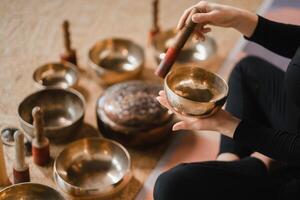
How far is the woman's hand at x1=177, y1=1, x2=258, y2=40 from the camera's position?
137cm

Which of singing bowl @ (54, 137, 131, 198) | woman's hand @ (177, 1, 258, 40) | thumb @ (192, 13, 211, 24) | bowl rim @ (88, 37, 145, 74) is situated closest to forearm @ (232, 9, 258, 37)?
woman's hand @ (177, 1, 258, 40)

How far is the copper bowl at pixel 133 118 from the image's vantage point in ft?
5.58

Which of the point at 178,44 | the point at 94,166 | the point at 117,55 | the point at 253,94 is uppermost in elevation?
the point at 178,44

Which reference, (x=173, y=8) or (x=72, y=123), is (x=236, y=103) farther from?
(x=173, y=8)

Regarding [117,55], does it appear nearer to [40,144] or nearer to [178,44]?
[40,144]

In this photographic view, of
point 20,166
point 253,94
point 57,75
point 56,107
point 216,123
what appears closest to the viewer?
point 216,123

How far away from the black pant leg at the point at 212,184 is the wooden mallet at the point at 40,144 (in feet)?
1.45

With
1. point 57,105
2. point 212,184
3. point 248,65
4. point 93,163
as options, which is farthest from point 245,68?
point 57,105

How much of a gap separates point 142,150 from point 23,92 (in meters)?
0.56

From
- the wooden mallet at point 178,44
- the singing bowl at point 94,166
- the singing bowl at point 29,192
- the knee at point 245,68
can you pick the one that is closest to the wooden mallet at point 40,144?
the singing bowl at point 94,166

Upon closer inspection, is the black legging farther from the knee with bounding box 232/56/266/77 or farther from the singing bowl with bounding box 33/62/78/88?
the singing bowl with bounding box 33/62/78/88

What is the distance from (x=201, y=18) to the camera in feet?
4.40

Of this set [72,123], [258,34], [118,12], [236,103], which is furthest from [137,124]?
[118,12]

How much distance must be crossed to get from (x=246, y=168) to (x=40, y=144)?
0.67 meters
